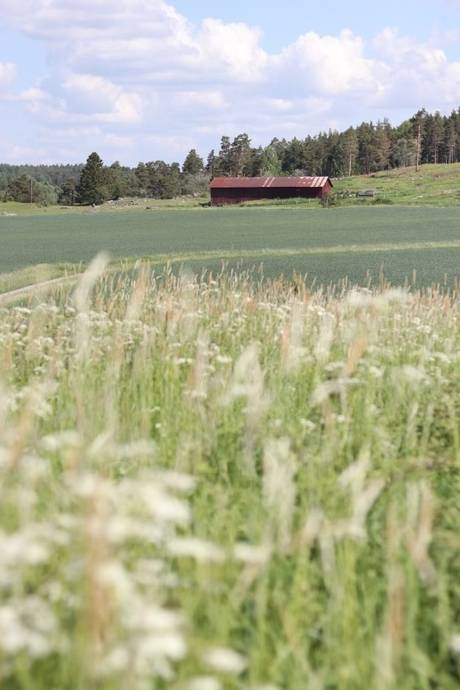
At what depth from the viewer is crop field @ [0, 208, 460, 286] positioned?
3053 cm

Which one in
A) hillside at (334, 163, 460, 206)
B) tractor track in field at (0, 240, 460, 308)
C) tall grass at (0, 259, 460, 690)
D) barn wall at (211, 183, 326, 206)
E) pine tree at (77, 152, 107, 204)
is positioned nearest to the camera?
tall grass at (0, 259, 460, 690)

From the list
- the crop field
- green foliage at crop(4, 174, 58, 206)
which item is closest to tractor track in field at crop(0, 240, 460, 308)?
the crop field

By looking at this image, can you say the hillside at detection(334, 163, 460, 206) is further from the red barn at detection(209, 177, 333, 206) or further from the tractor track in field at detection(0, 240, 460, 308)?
the tractor track in field at detection(0, 240, 460, 308)

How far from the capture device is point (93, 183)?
154 metres

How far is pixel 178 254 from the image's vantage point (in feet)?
124

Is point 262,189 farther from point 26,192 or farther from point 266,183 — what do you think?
point 26,192

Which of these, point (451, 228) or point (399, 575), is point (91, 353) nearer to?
point (399, 575)

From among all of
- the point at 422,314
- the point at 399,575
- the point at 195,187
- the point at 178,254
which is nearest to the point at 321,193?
the point at 195,187

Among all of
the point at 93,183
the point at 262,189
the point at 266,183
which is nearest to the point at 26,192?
the point at 93,183

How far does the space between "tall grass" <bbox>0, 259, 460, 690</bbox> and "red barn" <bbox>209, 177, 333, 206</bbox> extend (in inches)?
4712

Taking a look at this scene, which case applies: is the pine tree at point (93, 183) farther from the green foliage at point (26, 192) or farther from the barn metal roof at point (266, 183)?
the barn metal roof at point (266, 183)

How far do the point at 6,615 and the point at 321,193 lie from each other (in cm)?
12581

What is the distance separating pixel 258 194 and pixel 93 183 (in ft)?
117

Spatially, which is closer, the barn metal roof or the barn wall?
the barn metal roof
